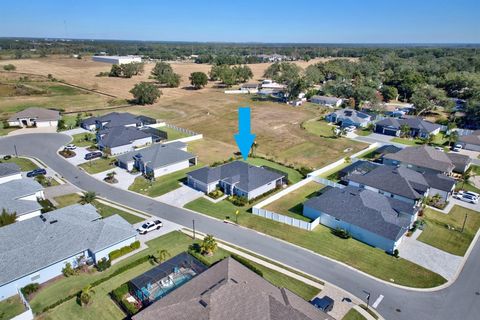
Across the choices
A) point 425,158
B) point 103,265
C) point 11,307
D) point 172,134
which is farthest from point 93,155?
point 425,158

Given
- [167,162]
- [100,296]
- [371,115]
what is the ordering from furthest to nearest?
1. [371,115]
2. [167,162]
3. [100,296]

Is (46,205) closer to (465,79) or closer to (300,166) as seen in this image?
(300,166)

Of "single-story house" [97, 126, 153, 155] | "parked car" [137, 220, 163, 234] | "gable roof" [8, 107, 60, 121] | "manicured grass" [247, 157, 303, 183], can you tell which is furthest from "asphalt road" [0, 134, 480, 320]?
"gable roof" [8, 107, 60, 121]

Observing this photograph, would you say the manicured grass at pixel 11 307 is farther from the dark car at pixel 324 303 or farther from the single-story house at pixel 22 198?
the dark car at pixel 324 303

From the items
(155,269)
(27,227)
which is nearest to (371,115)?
(155,269)

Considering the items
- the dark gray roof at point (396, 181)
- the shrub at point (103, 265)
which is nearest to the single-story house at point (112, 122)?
the shrub at point (103, 265)

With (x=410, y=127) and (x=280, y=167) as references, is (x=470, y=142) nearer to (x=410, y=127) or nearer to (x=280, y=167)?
(x=410, y=127)
